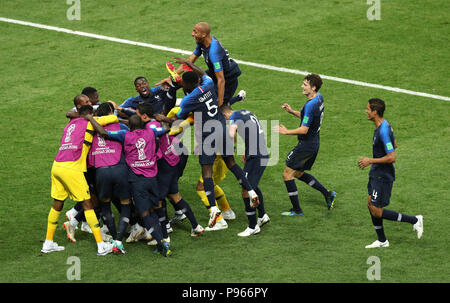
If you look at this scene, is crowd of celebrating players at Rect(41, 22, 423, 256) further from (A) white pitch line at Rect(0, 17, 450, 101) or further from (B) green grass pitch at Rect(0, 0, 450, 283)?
(A) white pitch line at Rect(0, 17, 450, 101)

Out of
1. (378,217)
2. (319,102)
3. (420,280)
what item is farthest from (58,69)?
(420,280)

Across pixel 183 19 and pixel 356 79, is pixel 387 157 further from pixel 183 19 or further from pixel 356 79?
pixel 183 19

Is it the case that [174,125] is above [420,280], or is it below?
above

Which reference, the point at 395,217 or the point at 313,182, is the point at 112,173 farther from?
the point at 395,217

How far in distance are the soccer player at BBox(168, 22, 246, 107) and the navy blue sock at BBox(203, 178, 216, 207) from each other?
1360 mm

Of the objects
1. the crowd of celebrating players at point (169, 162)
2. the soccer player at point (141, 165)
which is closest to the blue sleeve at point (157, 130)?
the crowd of celebrating players at point (169, 162)

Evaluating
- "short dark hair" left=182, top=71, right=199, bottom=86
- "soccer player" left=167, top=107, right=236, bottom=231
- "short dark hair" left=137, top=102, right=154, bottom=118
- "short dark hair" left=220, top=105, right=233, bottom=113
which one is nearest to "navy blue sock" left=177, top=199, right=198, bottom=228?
"soccer player" left=167, top=107, right=236, bottom=231

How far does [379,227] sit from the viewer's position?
1052cm

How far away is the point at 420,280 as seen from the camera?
9508 millimetres

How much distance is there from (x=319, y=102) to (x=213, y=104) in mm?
1717

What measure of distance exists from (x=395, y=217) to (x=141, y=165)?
3.73 metres

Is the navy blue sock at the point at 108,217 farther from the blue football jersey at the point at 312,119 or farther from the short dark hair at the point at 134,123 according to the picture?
the blue football jersey at the point at 312,119

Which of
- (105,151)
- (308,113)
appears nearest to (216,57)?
(308,113)

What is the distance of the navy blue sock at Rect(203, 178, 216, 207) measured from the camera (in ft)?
36.5
